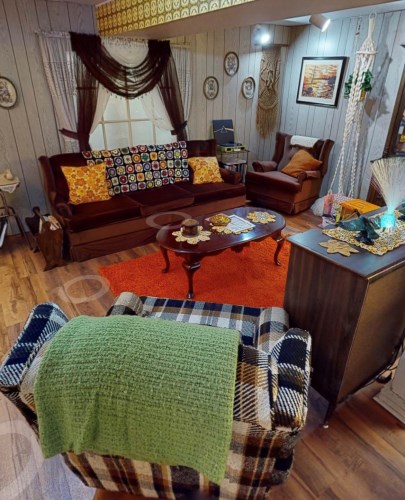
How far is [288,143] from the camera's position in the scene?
15.6 feet

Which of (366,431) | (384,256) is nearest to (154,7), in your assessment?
(384,256)

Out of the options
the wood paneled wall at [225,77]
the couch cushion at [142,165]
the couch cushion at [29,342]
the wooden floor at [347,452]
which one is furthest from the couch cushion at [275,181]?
the couch cushion at [29,342]

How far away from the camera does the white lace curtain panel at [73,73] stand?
10.7 feet

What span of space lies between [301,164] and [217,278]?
7.70ft

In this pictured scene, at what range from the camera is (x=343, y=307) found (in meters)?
1.38

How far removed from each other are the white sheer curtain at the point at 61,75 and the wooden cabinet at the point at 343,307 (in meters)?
3.03

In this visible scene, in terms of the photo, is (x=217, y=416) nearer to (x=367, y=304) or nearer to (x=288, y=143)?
(x=367, y=304)

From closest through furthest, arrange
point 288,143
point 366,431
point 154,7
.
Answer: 1. point 366,431
2. point 154,7
3. point 288,143

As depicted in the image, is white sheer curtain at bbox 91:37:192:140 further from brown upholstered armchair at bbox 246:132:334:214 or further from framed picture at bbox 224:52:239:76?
brown upholstered armchair at bbox 246:132:334:214

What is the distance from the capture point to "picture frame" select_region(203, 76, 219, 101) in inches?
173

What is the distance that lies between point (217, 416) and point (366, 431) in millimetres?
1293

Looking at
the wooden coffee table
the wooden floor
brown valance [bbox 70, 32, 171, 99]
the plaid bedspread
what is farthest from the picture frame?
the plaid bedspread

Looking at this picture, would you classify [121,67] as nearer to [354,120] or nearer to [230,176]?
[230,176]

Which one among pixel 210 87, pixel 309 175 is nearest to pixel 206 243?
pixel 309 175
